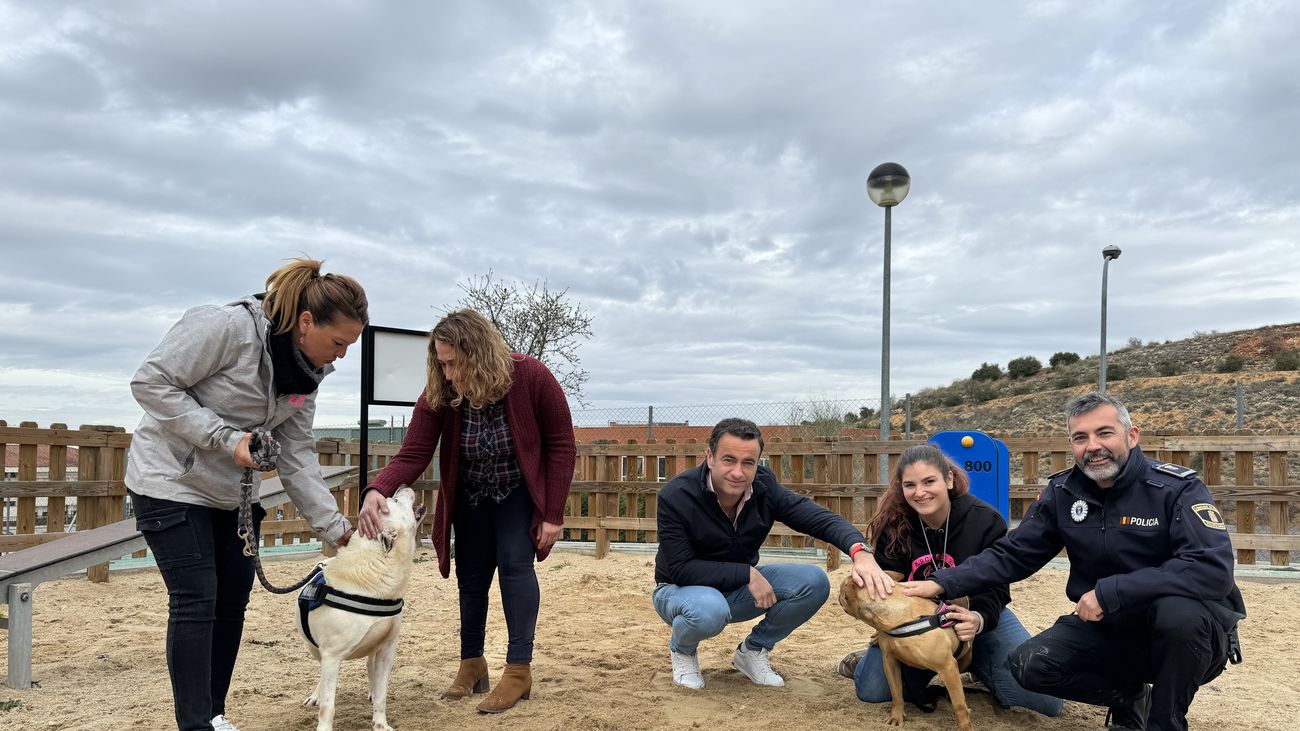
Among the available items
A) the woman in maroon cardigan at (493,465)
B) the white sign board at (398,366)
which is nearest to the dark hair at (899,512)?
the woman in maroon cardigan at (493,465)

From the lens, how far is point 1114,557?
3.29 metres

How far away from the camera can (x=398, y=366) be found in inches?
263

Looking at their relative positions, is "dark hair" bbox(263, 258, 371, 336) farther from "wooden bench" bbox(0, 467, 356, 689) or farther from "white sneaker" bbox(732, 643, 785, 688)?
"white sneaker" bbox(732, 643, 785, 688)

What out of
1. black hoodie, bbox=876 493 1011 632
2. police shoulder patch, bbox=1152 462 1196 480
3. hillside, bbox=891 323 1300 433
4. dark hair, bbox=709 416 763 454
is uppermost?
hillside, bbox=891 323 1300 433

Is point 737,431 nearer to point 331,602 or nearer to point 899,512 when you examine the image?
point 899,512

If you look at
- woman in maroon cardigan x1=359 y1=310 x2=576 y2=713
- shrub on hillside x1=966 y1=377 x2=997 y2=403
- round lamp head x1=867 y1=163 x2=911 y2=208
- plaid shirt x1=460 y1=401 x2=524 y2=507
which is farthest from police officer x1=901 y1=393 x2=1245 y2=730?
shrub on hillside x1=966 y1=377 x2=997 y2=403

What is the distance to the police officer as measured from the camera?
10.1ft

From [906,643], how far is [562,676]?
1799 millimetres

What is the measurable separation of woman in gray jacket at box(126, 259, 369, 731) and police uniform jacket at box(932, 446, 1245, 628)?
255cm

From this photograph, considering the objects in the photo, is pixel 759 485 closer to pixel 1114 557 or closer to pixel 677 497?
pixel 677 497

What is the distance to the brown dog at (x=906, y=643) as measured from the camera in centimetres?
328

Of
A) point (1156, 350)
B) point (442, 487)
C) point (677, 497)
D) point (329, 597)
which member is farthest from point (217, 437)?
point (1156, 350)

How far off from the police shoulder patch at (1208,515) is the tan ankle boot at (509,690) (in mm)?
2700

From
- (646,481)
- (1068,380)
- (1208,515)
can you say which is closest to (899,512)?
(1208,515)
